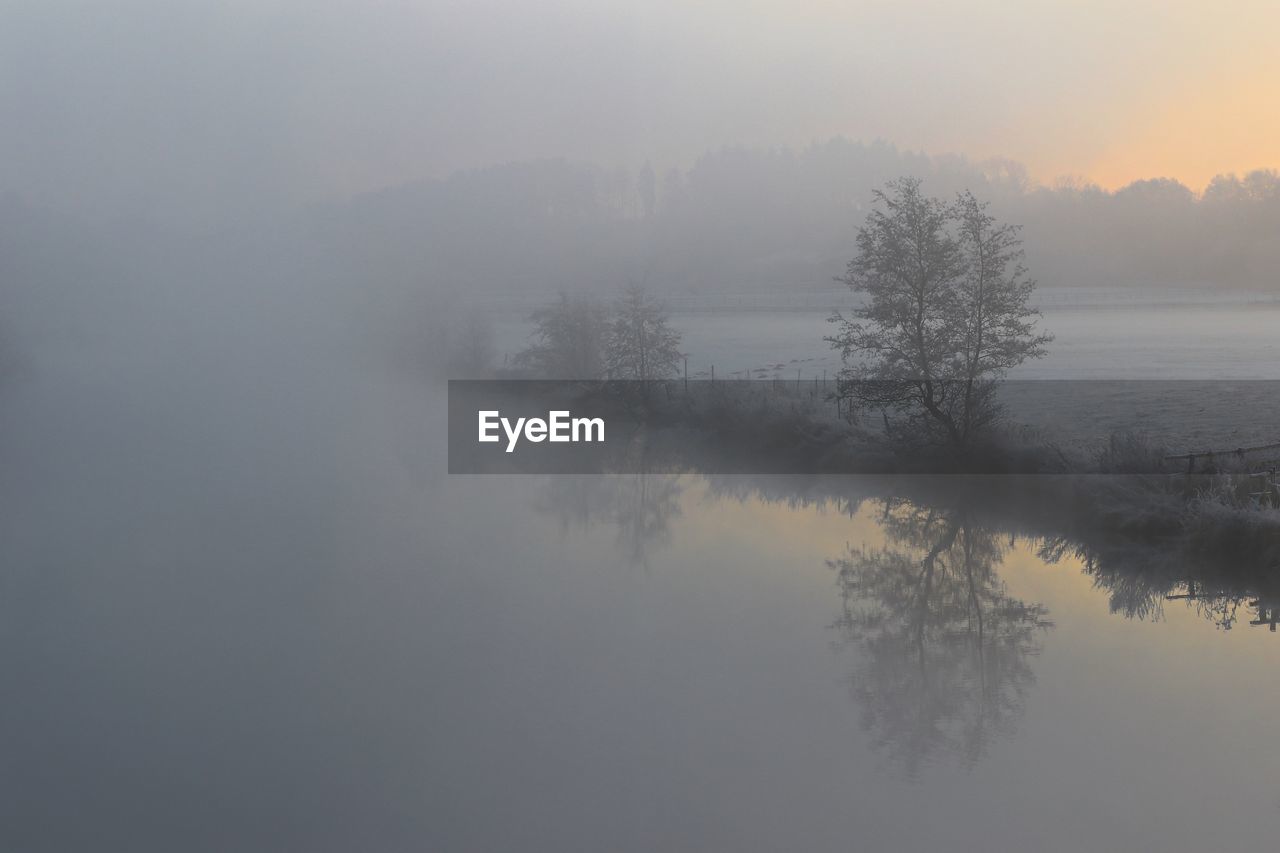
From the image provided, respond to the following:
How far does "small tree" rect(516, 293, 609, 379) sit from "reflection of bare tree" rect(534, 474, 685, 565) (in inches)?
631

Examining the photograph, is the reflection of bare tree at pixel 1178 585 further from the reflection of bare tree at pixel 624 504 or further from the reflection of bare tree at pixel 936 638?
the reflection of bare tree at pixel 624 504

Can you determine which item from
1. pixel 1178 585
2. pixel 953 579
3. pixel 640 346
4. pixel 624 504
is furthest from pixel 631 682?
pixel 640 346

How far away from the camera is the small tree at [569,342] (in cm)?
4734

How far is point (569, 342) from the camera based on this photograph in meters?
49.4

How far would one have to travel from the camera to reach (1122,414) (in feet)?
114

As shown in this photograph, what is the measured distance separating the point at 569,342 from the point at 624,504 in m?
24.5

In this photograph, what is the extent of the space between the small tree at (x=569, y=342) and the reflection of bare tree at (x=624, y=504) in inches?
631

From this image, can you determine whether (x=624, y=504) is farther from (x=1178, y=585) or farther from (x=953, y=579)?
(x=1178, y=585)

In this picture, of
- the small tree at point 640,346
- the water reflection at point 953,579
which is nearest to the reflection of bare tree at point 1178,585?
the water reflection at point 953,579

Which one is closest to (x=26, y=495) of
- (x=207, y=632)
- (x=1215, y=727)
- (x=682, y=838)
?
(x=207, y=632)

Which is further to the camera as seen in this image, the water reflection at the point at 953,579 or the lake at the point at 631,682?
the water reflection at the point at 953,579

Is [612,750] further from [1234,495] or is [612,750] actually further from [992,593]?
[1234,495]

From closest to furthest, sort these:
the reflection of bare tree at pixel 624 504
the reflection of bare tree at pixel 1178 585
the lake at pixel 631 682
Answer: the lake at pixel 631 682, the reflection of bare tree at pixel 1178 585, the reflection of bare tree at pixel 624 504

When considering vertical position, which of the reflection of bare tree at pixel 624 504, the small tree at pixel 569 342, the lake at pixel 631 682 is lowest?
the lake at pixel 631 682
